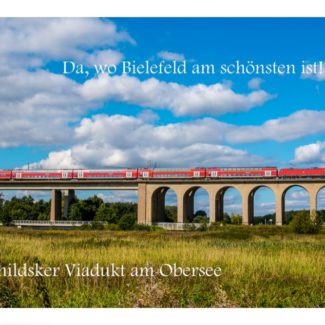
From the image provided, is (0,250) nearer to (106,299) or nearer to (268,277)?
(106,299)

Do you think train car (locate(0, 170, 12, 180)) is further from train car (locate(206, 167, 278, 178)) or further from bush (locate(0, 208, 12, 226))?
train car (locate(206, 167, 278, 178))

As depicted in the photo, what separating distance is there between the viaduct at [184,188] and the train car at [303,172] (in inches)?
29.9

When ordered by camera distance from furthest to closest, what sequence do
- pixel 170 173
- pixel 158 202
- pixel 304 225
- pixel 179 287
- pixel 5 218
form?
1. pixel 158 202
2. pixel 170 173
3. pixel 5 218
4. pixel 304 225
5. pixel 179 287

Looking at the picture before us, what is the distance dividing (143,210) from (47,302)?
57.2 m

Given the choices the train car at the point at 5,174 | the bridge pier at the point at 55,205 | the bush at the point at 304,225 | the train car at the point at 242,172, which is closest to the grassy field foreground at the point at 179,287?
the bush at the point at 304,225

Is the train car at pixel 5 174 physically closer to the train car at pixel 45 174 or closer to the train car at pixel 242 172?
the train car at pixel 45 174

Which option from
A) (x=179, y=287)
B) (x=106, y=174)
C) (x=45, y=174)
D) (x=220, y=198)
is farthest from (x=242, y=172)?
(x=179, y=287)

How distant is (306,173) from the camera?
59406 mm

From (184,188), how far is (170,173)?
3344 mm

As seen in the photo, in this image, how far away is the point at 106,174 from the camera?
A: 63.2 meters

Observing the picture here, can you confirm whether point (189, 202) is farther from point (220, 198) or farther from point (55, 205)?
point (55, 205)

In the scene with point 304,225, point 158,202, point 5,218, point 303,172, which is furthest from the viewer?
point 158,202

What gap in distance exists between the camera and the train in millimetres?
59812

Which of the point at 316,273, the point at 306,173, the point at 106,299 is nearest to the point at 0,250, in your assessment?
the point at 106,299
